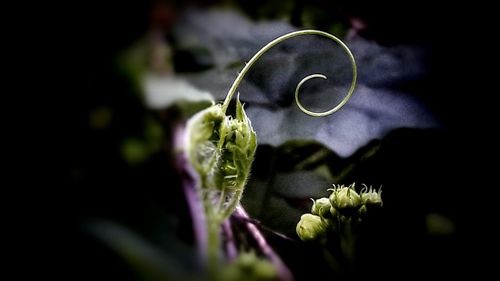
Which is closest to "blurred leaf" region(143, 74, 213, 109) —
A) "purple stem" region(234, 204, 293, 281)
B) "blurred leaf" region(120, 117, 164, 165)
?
"blurred leaf" region(120, 117, 164, 165)

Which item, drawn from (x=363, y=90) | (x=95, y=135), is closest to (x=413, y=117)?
(x=363, y=90)

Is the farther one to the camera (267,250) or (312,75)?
(312,75)

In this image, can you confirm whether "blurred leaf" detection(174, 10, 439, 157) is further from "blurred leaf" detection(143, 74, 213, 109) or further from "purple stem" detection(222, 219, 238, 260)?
"purple stem" detection(222, 219, 238, 260)

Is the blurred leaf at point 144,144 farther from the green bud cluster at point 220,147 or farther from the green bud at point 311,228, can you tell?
the green bud at point 311,228

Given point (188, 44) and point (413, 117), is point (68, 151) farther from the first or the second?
point (413, 117)

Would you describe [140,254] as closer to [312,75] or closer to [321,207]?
[321,207]

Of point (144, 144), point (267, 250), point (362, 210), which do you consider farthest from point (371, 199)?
point (144, 144)
